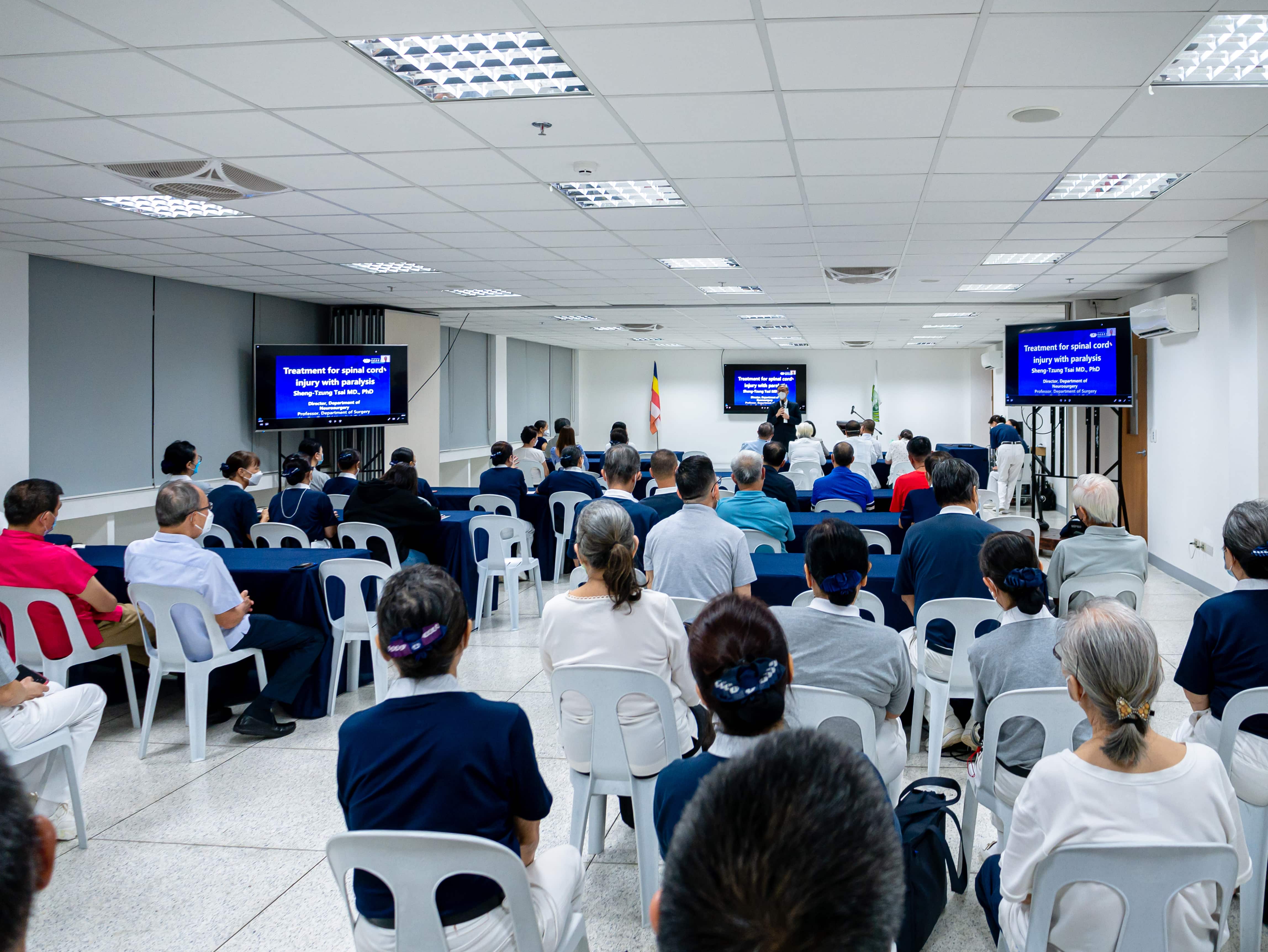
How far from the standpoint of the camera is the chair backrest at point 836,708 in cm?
225

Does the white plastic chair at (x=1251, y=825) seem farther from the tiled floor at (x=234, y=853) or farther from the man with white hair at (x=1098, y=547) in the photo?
the man with white hair at (x=1098, y=547)

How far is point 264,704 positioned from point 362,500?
1.84 metres

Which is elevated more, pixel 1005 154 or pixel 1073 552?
pixel 1005 154

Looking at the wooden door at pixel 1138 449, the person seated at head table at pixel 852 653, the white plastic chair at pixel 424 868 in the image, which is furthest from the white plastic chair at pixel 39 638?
the wooden door at pixel 1138 449

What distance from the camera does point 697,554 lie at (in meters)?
3.61

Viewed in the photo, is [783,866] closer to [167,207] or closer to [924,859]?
[924,859]

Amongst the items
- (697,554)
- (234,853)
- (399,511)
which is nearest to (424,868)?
(234,853)

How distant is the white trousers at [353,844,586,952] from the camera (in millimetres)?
Answer: 1621

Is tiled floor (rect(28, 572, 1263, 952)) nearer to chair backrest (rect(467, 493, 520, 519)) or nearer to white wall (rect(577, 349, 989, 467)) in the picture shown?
chair backrest (rect(467, 493, 520, 519))

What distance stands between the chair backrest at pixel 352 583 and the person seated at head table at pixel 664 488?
1633 millimetres

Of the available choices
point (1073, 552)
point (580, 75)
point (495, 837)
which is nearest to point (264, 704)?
point (495, 837)

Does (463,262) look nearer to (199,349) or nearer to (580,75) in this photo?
(199,349)

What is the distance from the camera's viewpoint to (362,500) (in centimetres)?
569

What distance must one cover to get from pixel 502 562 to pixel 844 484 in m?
2.67
